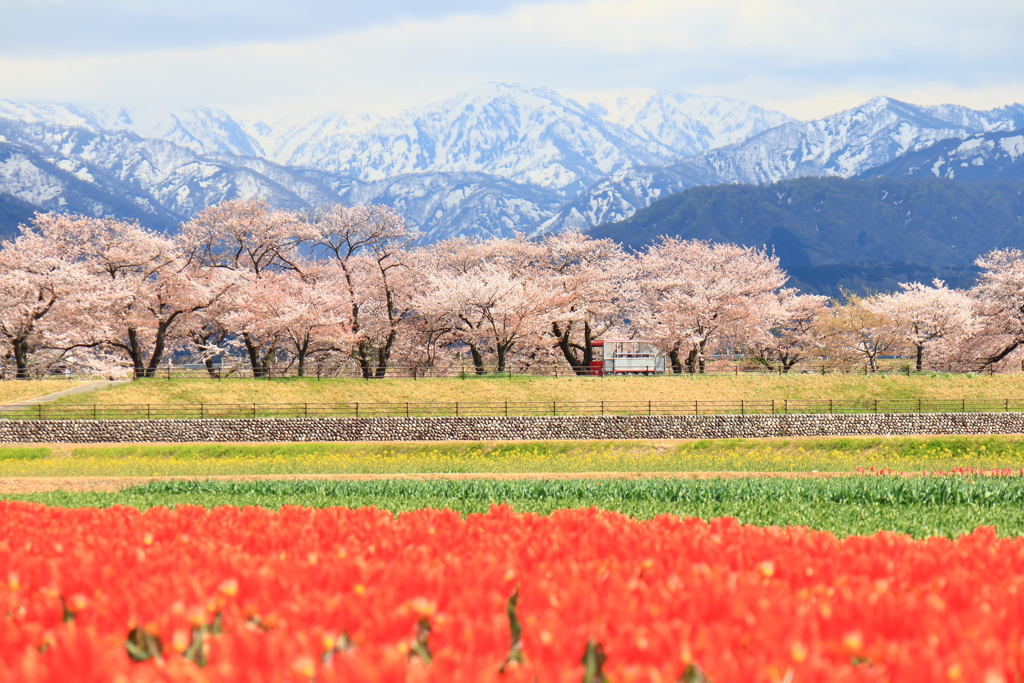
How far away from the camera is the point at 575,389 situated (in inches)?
1869

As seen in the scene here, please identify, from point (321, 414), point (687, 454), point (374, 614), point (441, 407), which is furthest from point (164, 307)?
point (374, 614)

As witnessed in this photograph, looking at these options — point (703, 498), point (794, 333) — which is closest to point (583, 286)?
point (794, 333)

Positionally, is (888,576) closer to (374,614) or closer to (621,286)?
(374,614)

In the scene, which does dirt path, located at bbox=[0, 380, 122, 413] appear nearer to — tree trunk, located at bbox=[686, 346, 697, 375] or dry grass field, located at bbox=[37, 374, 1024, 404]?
dry grass field, located at bbox=[37, 374, 1024, 404]

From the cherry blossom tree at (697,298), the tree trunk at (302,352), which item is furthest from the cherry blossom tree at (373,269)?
the cherry blossom tree at (697,298)

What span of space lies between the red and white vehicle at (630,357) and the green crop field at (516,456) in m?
29.7

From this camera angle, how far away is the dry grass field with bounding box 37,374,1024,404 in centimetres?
4475

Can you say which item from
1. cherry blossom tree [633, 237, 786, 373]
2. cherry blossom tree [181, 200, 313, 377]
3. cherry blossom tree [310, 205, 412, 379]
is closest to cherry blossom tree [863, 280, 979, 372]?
cherry blossom tree [633, 237, 786, 373]

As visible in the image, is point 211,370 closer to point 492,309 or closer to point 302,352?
point 302,352

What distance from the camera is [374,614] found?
126 inches

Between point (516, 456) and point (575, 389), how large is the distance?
17.2 meters

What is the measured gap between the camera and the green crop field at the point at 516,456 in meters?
25.3

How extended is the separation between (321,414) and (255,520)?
35009 millimetres

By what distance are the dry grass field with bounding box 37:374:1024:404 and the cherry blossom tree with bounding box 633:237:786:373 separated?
1064 centimetres
